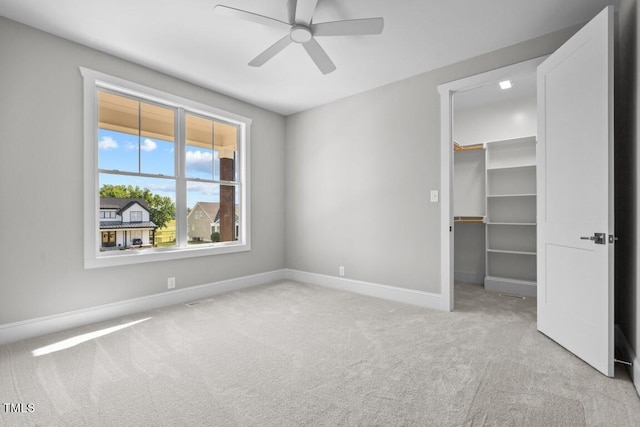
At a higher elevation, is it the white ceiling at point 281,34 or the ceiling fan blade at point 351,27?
the white ceiling at point 281,34

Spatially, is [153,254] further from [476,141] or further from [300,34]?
[476,141]

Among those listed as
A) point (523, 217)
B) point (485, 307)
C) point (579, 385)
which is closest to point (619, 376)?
point (579, 385)

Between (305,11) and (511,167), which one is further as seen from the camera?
(511,167)

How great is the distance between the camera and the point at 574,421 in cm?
148

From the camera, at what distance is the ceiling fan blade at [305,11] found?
207 cm

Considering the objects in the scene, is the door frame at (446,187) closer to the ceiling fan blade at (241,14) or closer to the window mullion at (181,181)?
the ceiling fan blade at (241,14)

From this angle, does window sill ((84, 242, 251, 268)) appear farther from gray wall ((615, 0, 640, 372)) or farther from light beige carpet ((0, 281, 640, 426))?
gray wall ((615, 0, 640, 372))

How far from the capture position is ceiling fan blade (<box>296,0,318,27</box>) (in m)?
2.07

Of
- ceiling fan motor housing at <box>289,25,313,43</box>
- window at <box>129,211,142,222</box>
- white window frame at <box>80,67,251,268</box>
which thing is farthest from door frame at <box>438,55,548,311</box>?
window at <box>129,211,142,222</box>

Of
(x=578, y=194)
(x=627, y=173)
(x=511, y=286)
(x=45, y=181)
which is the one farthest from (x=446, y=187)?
(x=45, y=181)

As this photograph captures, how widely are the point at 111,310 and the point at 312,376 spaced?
2279mm

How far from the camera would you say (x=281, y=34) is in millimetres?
Result: 2707

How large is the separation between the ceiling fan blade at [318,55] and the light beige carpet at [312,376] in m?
2.43

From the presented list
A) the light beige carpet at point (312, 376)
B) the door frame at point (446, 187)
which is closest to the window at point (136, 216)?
the light beige carpet at point (312, 376)
